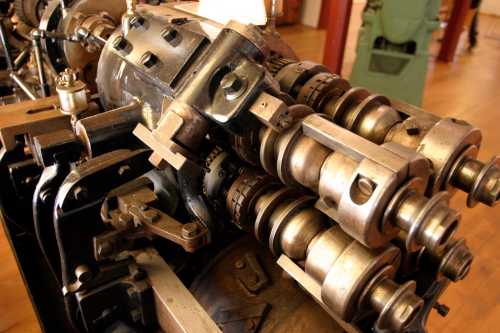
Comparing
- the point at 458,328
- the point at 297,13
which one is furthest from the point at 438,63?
the point at 458,328

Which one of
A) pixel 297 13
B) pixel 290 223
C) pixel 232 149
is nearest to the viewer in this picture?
pixel 290 223

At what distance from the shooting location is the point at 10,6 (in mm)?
1819

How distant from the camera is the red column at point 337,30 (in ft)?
8.52

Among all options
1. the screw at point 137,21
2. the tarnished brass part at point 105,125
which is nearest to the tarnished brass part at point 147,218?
the tarnished brass part at point 105,125

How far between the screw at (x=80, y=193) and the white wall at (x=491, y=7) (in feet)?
24.3

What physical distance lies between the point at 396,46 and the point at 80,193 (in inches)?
103

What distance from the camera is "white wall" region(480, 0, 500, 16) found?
647cm

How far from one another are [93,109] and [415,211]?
0.75 metres

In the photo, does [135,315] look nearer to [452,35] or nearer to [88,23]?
[88,23]

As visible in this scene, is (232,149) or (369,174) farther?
(232,149)

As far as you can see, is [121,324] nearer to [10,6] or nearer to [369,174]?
[369,174]

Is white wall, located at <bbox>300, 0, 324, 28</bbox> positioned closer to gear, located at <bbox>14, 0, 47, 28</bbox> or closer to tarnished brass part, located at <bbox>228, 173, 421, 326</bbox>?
gear, located at <bbox>14, 0, 47, 28</bbox>

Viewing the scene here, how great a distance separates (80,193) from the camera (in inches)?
27.5

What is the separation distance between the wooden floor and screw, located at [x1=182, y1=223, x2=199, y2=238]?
522 mm
